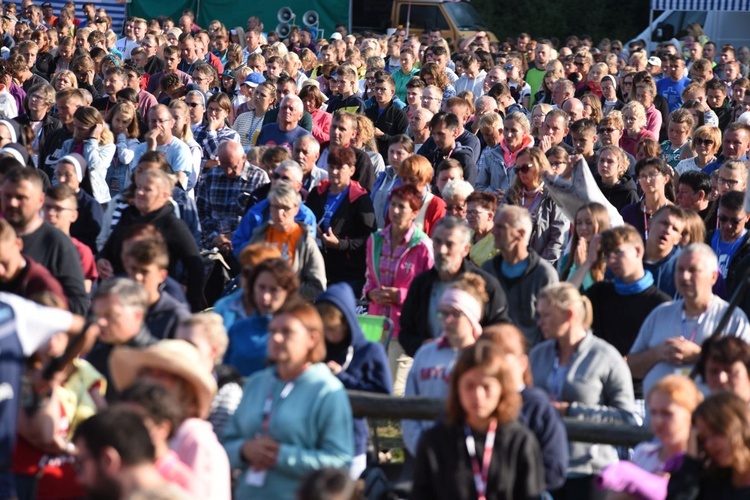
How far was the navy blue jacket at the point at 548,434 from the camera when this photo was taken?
17.5 ft

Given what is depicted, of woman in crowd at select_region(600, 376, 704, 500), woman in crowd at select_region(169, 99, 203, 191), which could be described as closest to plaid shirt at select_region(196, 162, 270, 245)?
woman in crowd at select_region(169, 99, 203, 191)

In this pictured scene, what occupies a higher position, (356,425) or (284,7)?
(284,7)

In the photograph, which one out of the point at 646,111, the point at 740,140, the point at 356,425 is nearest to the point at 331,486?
the point at 356,425

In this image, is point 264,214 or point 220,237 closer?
point 264,214

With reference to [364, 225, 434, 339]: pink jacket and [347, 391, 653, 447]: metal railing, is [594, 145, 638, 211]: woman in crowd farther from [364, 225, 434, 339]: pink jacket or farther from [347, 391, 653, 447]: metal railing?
[347, 391, 653, 447]: metal railing

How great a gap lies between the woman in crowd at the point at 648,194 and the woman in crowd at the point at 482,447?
189 inches

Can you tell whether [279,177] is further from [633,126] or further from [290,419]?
[633,126]

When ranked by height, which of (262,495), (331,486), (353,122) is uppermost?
(353,122)

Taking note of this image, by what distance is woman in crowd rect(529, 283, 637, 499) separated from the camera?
20.0 ft

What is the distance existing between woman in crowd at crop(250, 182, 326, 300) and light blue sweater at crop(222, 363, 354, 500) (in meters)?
2.83

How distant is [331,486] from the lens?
435 cm

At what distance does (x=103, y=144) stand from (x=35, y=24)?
1479 cm

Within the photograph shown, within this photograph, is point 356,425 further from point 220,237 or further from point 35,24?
point 35,24

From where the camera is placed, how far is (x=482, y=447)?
500 centimetres
